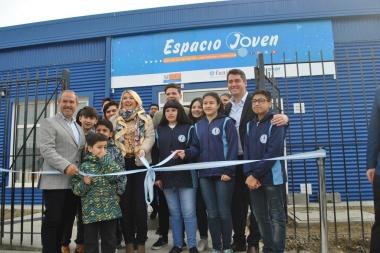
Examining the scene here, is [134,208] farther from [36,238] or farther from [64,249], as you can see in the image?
[36,238]

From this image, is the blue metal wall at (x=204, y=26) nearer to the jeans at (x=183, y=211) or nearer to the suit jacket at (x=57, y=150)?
the jeans at (x=183, y=211)

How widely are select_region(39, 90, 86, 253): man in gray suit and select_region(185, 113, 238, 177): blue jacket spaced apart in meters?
1.26

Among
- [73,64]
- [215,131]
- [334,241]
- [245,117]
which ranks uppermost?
[73,64]

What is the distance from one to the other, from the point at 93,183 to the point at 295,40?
6.76 m

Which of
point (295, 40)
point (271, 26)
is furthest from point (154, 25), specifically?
point (295, 40)

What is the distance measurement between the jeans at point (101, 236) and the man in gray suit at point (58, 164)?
42 cm

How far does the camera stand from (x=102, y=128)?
11.1 feet

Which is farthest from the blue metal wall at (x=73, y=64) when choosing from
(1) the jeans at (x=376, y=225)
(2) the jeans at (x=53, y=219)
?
(1) the jeans at (x=376, y=225)

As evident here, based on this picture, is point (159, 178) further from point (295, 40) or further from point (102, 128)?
point (295, 40)

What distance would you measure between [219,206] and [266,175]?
25.7 inches

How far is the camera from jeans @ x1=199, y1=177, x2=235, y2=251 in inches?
126

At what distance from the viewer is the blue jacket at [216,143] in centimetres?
328

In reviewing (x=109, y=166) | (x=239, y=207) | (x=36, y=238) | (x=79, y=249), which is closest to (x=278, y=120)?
(x=239, y=207)

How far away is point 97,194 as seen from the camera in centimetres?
305
